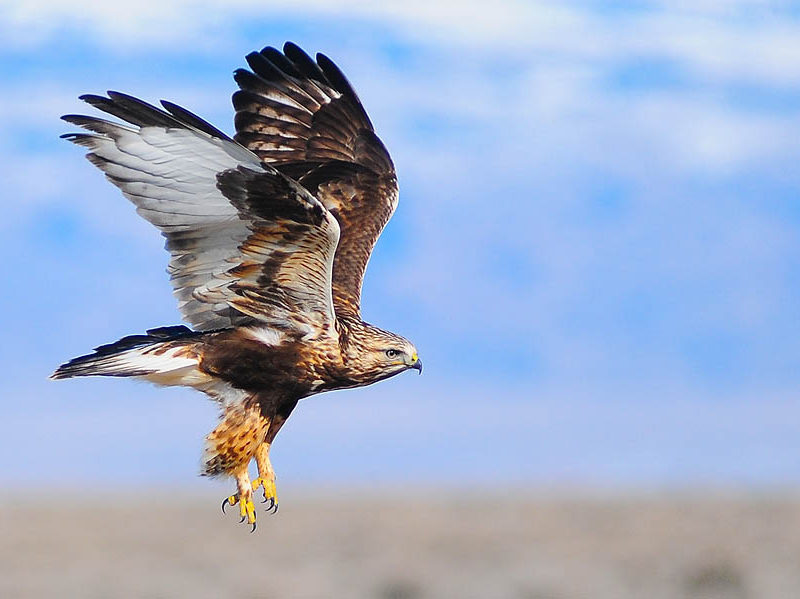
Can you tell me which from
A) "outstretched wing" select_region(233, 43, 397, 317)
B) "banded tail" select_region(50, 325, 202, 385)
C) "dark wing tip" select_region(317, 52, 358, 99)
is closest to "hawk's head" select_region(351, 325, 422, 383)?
"banded tail" select_region(50, 325, 202, 385)

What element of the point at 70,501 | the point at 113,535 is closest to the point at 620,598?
the point at 113,535

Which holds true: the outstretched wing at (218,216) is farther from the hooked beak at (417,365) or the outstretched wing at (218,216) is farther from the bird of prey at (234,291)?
the hooked beak at (417,365)

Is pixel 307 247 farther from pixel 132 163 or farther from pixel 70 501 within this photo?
pixel 70 501

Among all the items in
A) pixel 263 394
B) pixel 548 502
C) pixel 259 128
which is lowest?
pixel 263 394

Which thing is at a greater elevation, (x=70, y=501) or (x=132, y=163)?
(x=70, y=501)

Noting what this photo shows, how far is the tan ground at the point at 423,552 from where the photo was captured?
132 feet

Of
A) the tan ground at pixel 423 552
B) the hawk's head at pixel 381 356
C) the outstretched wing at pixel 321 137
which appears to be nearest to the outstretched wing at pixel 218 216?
the hawk's head at pixel 381 356

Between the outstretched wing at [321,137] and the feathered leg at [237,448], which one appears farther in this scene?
the outstretched wing at [321,137]

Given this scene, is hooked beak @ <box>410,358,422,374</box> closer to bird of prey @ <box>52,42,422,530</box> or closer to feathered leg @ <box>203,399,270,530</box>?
bird of prey @ <box>52,42,422,530</box>

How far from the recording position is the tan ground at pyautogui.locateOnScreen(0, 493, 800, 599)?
40.4m

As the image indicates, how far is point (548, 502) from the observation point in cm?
5409

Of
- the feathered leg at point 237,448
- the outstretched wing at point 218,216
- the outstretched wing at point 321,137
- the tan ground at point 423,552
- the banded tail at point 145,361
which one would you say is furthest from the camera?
the tan ground at point 423,552

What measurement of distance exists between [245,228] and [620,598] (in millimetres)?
31775

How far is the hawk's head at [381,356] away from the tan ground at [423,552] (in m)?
28.9
